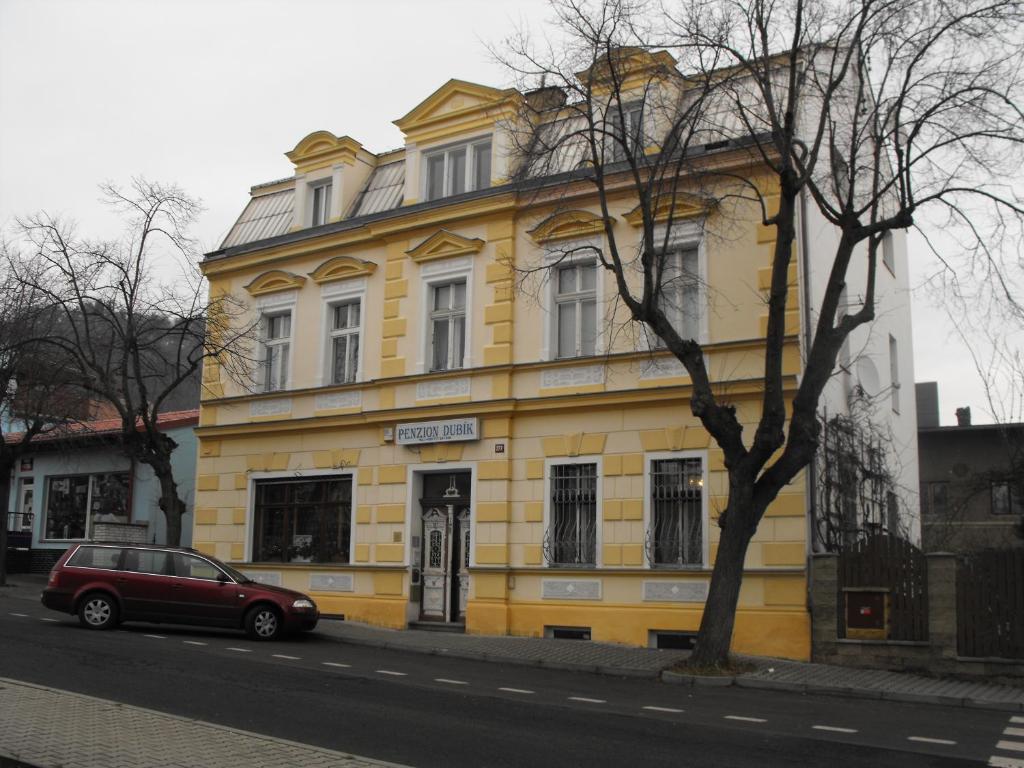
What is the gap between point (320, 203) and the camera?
2456 centimetres

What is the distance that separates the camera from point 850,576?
15898mm

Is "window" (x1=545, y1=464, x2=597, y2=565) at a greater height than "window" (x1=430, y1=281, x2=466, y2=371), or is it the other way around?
"window" (x1=430, y1=281, x2=466, y2=371)

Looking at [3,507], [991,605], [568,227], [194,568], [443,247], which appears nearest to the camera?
[991,605]

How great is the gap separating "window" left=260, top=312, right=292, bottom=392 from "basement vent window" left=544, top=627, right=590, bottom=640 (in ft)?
29.2

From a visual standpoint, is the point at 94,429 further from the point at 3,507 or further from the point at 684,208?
the point at 684,208

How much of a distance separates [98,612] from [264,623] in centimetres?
300

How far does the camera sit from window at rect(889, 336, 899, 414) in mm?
23250

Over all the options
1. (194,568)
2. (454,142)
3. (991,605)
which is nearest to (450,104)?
(454,142)

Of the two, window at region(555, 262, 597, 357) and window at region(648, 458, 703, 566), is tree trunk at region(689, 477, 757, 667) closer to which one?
window at region(648, 458, 703, 566)

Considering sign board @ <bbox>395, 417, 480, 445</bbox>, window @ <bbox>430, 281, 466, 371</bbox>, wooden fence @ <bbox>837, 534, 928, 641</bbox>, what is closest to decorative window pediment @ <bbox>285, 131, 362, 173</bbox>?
window @ <bbox>430, 281, 466, 371</bbox>

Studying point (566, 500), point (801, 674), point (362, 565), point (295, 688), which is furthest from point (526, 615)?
point (295, 688)

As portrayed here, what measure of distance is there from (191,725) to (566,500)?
35.2 ft

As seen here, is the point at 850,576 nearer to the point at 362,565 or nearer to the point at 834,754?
the point at 834,754

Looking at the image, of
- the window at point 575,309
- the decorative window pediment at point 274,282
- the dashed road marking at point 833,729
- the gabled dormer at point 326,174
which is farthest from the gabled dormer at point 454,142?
the dashed road marking at point 833,729
